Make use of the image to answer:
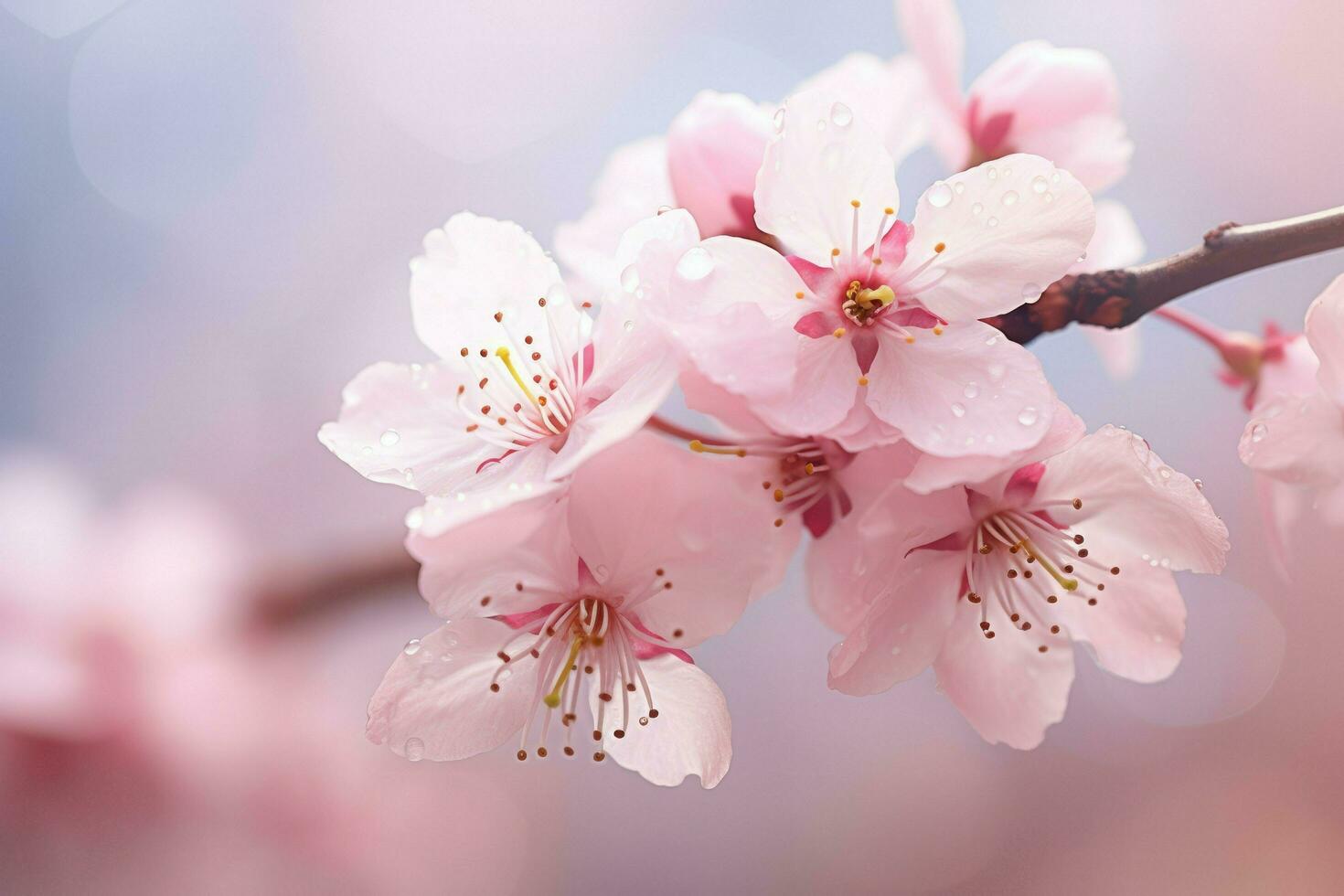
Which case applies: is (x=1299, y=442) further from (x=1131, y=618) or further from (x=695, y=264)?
(x=695, y=264)

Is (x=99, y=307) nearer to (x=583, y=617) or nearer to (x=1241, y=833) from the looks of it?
(x=583, y=617)

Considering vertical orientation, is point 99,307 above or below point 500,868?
above

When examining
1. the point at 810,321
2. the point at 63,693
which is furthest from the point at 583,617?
the point at 63,693

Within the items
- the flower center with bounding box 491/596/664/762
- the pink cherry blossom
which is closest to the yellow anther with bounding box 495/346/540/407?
the flower center with bounding box 491/596/664/762

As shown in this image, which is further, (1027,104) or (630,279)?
(1027,104)

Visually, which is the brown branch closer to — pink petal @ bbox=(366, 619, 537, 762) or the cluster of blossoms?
the cluster of blossoms

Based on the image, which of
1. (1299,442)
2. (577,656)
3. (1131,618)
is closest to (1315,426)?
(1299,442)
